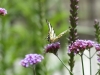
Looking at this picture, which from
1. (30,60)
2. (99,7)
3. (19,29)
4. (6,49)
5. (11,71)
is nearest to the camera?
(30,60)

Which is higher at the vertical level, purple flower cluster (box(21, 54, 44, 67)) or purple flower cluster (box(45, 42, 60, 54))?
purple flower cluster (box(45, 42, 60, 54))

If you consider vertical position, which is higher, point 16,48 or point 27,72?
point 16,48

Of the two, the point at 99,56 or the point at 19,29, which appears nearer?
the point at 99,56

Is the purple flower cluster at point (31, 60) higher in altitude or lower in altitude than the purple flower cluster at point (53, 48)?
lower

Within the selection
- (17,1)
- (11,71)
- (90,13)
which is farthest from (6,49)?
(90,13)

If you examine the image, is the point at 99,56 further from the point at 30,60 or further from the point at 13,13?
the point at 13,13

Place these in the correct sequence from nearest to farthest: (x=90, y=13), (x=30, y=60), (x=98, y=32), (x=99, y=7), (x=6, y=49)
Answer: (x=30, y=60), (x=98, y=32), (x=6, y=49), (x=90, y=13), (x=99, y=7)

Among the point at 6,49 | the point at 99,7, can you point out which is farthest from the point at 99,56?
the point at 99,7

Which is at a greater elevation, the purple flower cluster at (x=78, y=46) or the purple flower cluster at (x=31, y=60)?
the purple flower cluster at (x=78, y=46)

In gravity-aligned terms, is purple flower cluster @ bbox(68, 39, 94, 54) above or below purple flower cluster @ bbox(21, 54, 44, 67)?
above

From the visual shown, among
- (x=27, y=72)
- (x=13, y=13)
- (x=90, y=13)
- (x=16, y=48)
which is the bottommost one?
(x=27, y=72)
